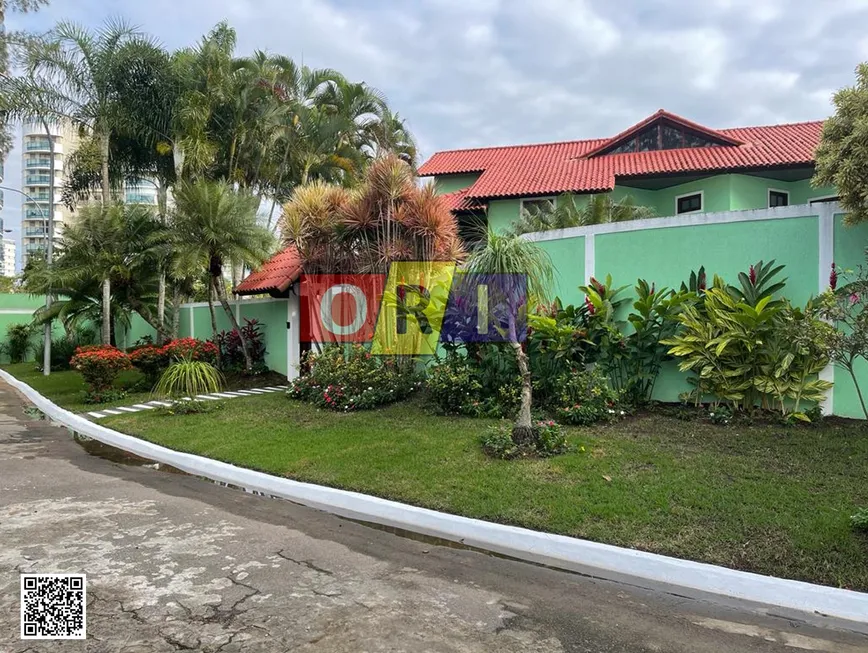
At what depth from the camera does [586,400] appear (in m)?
8.38

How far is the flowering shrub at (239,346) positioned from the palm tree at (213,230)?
2.46 metres

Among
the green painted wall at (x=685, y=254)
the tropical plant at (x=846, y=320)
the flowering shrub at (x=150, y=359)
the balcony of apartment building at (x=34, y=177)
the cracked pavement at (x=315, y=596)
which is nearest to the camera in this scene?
the cracked pavement at (x=315, y=596)

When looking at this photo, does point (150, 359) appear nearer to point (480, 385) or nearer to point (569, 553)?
point (480, 385)

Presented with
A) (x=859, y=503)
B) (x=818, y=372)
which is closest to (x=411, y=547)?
(x=859, y=503)

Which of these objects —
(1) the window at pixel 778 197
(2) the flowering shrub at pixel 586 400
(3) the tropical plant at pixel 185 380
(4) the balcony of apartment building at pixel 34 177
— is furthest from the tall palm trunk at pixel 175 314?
(4) the balcony of apartment building at pixel 34 177

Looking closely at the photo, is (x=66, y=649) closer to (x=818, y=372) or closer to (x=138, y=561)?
(x=138, y=561)

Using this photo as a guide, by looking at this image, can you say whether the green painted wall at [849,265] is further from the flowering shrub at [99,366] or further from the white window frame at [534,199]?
the flowering shrub at [99,366]

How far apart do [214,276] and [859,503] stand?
14.5 metres

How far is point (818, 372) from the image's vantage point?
7465mm

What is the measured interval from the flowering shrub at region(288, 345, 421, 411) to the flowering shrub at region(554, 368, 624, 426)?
3209mm

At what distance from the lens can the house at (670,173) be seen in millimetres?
16609

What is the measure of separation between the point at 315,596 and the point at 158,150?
17.0m

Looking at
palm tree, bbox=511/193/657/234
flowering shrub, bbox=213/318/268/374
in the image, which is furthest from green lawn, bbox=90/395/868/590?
flowering shrub, bbox=213/318/268/374

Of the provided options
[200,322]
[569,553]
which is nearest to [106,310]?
[200,322]
